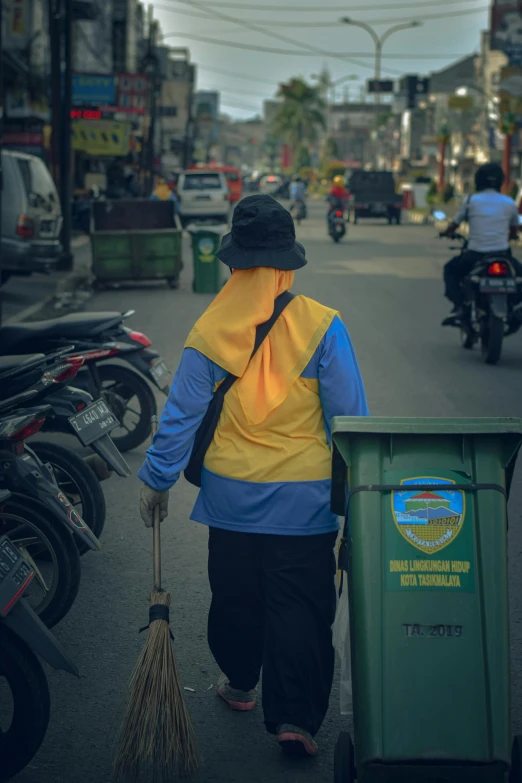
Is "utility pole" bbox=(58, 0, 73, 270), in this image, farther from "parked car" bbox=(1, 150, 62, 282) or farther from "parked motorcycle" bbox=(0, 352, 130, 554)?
"parked motorcycle" bbox=(0, 352, 130, 554)

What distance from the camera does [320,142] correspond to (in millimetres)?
185125

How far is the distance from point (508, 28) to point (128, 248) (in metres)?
24.4

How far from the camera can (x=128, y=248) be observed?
18.4 meters

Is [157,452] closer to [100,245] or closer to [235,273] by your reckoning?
[235,273]

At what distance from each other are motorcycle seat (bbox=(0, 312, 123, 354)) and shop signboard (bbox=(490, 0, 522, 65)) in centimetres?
3292

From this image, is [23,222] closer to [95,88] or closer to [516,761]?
[95,88]

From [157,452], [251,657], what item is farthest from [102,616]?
[157,452]

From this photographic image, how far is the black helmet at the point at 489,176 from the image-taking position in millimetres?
10703

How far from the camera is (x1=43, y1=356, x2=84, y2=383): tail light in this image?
5098mm

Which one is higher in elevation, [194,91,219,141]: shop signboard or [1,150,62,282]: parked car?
[194,91,219,141]: shop signboard

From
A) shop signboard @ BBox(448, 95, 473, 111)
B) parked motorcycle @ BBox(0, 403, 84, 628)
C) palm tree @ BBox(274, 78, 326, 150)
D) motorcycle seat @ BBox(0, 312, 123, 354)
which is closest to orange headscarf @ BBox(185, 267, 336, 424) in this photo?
parked motorcycle @ BBox(0, 403, 84, 628)

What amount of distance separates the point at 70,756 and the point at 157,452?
99cm

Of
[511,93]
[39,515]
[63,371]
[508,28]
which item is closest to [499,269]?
[63,371]

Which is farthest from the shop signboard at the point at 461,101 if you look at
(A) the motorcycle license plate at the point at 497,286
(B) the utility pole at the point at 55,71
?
(A) the motorcycle license plate at the point at 497,286
